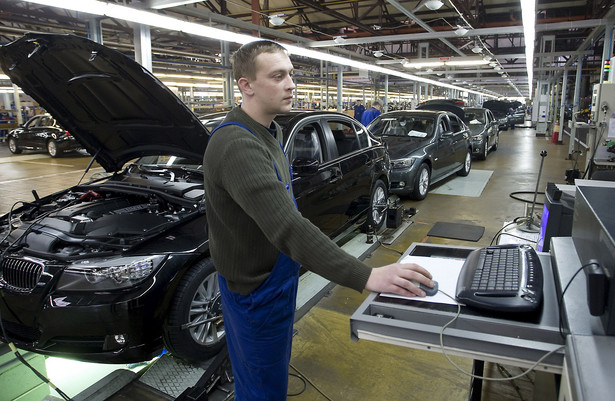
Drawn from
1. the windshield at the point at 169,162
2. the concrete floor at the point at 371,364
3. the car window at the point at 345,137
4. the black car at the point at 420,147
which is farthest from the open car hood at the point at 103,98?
the black car at the point at 420,147

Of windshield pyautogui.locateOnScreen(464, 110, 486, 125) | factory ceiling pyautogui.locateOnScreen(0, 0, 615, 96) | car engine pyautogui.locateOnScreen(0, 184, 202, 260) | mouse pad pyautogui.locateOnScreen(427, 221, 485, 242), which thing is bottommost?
mouse pad pyautogui.locateOnScreen(427, 221, 485, 242)

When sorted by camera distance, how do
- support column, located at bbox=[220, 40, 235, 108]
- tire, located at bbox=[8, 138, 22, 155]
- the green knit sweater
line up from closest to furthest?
the green knit sweater < support column, located at bbox=[220, 40, 235, 108] < tire, located at bbox=[8, 138, 22, 155]

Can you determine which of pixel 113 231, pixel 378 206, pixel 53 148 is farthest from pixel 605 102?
pixel 53 148

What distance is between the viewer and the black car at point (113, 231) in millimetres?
2307

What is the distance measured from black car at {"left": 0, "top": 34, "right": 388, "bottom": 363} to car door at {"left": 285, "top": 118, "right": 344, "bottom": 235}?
1.1 inches

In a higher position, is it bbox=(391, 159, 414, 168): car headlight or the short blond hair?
the short blond hair

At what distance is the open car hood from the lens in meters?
2.49

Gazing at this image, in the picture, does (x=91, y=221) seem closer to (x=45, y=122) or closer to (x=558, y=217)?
(x=558, y=217)

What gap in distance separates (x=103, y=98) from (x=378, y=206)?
336 cm

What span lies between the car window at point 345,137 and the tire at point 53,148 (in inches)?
460

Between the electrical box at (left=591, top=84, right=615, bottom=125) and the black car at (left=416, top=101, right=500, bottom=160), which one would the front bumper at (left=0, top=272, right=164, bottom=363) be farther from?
the black car at (left=416, top=101, right=500, bottom=160)

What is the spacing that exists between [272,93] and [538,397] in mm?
1920

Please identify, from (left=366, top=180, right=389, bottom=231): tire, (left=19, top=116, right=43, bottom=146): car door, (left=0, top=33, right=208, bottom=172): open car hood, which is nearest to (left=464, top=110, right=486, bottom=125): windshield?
(left=366, top=180, right=389, bottom=231): tire

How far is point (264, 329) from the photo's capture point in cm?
151
